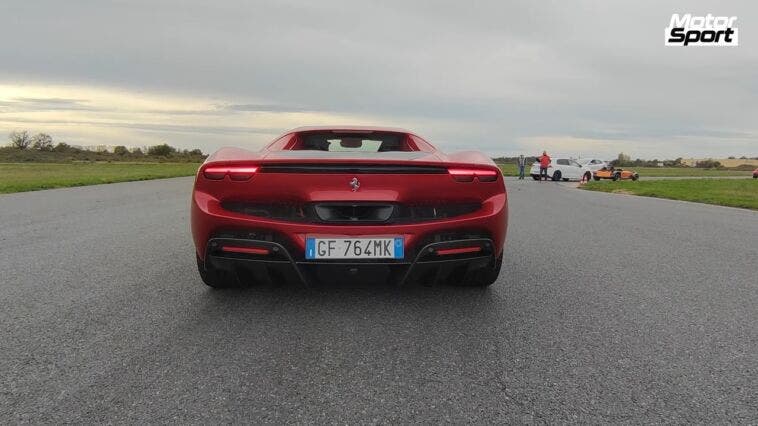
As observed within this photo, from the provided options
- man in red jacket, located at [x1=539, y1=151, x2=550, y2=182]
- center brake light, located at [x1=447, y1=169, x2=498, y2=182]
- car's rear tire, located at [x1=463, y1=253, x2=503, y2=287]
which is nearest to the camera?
center brake light, located at [x1=447, y1=169, x2=498, y2=182]

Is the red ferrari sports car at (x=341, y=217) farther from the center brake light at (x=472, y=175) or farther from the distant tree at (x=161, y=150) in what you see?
the distant tree at (x=161, y=150)

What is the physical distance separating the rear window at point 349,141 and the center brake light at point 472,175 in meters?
1.25

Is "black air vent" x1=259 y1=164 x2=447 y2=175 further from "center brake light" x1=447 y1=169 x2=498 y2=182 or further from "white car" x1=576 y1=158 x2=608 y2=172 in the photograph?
"white car" x1=576 y1=158 x2=608 y2=172

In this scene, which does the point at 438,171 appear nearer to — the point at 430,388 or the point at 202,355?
the point at 430,388

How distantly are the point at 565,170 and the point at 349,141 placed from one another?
28959 millimetres

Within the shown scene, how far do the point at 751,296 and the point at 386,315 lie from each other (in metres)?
2.88

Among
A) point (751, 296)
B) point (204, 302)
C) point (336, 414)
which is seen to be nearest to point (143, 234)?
point (204, 302)

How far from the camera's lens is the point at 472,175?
10.6 feet

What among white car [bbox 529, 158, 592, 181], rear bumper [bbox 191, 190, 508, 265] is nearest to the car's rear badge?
rear bumper [bbox 191, 190, 508, 265]

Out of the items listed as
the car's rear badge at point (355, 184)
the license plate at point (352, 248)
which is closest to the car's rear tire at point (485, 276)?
the license plate at point (352, 248)

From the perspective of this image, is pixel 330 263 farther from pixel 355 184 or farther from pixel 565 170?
pixel 565 170

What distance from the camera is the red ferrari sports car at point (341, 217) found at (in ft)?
9.86

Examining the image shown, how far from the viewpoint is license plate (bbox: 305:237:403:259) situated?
9.82 ft

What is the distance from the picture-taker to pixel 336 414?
77.9 inches
